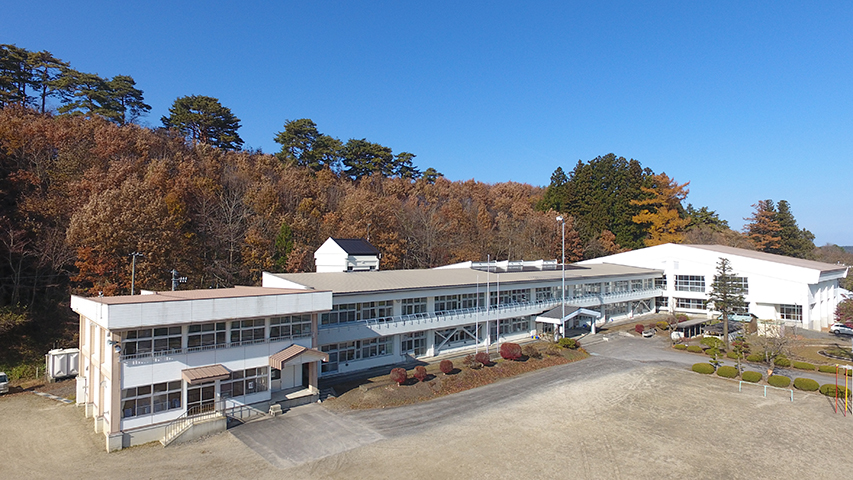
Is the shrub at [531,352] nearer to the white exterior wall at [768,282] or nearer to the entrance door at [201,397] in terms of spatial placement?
the entrance door at [201,397]

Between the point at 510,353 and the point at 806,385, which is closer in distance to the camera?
the point at 806,385

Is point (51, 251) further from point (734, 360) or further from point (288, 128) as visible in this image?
point (734, 360)

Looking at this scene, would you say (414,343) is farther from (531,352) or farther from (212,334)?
(212,334)

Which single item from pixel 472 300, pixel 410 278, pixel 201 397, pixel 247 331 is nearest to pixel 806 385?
pixel 472 300

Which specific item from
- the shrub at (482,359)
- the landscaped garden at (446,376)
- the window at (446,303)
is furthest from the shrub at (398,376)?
the window at (446,303)

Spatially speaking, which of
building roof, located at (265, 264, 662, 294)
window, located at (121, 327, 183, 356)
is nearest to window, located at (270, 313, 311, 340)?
building roof, located at (265, 264, 662, 294)

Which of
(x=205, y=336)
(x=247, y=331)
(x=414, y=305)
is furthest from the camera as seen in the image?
(x=414, y=305)

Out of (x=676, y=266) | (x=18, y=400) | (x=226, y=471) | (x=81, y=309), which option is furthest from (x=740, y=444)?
(x=676, y=266)
